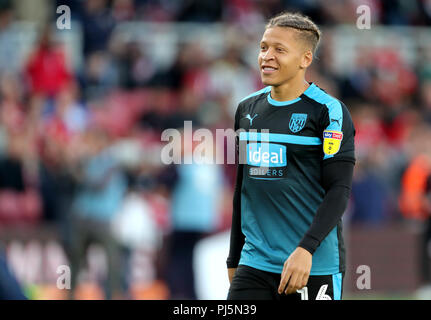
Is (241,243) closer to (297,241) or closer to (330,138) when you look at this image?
(297,241)

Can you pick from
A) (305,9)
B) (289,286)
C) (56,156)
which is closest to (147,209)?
(56,156)

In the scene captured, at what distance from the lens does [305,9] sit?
1559 cm

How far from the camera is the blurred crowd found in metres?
10.7

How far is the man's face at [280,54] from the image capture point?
443 centimetres

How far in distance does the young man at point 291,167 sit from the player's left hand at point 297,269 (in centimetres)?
18

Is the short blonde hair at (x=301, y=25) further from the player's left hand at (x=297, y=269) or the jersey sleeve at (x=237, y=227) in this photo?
the player's left hand at (x=297, y=269)

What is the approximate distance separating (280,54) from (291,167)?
0.58 m

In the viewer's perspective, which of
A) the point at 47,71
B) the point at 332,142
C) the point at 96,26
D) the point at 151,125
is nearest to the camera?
the point at 332,142

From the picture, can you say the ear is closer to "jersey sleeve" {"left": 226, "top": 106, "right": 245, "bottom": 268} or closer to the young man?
the young man

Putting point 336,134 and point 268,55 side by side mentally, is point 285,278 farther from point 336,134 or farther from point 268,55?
point 268,55

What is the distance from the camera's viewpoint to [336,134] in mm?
4285
